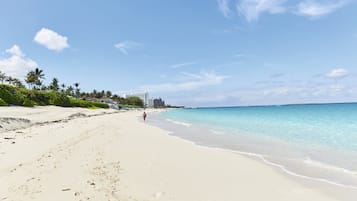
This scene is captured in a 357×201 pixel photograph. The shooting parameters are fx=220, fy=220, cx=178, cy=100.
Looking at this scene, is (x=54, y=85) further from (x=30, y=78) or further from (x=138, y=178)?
(x=138, y=178)

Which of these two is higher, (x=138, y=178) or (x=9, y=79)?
(x=9, y=79)

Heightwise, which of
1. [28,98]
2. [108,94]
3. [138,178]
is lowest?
[138,178]

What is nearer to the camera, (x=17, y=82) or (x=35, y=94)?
(x=35, y=94)

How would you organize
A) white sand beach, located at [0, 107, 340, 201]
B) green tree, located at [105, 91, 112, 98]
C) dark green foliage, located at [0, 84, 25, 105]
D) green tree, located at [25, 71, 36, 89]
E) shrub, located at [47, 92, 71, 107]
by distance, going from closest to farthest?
white sand beach, located at [0, 107, 340, 201] → dark green foliage, located at [0, 84, 25, 105] → shrub, located at [47, 92, 71, 107] → green tree, located at [25, 71, 36, 89] → green tree, located at [105, 91, 112, 98]

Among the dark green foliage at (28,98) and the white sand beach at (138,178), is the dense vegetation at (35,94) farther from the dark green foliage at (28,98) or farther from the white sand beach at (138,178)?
the white sand beach at (138,178)

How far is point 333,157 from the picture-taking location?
8.72 m

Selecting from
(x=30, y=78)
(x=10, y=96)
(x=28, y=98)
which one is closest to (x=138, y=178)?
(x=10, y=96)

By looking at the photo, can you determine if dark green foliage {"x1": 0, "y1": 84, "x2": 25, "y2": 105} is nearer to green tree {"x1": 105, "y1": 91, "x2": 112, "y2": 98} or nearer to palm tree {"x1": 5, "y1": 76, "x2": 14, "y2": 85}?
palm tree {"x1": 5, "y1": 76, "x2": 14, "y2": 85}

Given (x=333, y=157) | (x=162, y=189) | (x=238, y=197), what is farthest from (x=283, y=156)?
(x=162, y=189)

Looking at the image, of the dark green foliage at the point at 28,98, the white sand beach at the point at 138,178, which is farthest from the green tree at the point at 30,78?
the white sand beach at the point at 138,178

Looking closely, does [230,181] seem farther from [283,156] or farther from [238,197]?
[283,156]

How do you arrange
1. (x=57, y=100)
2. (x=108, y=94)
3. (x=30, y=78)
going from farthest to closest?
1. (x=108, y=94)
2. (x=30, y=78)
3. (x=57, y=100)

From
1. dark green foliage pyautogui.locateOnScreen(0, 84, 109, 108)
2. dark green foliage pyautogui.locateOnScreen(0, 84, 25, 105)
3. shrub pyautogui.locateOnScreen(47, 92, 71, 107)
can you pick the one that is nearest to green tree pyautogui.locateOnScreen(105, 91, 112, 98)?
dark green foliage pyautogui.locateOnScreen(0, 84, 109, 108)

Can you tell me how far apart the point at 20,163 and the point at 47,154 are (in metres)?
1.19
